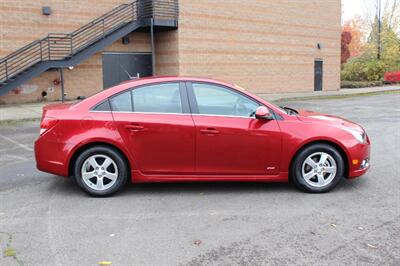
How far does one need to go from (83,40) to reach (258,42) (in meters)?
10.1

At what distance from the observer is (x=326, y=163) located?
19.4ft

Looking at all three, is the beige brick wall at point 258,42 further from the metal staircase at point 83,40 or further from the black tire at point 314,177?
the black tire at point 314,177

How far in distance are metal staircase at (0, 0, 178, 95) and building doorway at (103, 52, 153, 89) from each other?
142cm

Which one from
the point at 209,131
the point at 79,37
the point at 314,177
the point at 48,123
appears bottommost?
the point at 314,177

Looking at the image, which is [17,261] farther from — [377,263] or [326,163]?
[326,163]

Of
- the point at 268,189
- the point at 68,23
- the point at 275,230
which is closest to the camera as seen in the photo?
the point at 275,230

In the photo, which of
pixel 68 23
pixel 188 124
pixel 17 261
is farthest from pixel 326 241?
pixel 68 23

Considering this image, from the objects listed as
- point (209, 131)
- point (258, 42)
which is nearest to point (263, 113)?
point (209, 131)

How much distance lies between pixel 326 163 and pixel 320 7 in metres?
25.3

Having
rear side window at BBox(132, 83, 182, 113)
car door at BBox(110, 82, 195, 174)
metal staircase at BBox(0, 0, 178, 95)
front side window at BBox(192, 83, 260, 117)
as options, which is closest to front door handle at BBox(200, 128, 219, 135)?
car door at BBox(110, 82, 195, 174)

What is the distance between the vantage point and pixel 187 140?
5.72 meters

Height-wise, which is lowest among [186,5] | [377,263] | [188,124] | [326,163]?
[377,263]

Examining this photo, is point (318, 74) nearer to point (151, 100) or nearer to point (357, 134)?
point (357, 134)

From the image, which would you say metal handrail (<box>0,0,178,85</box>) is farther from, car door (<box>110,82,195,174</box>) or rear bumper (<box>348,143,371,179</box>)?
rear bumper (<box>348,143,371,179</box>)
